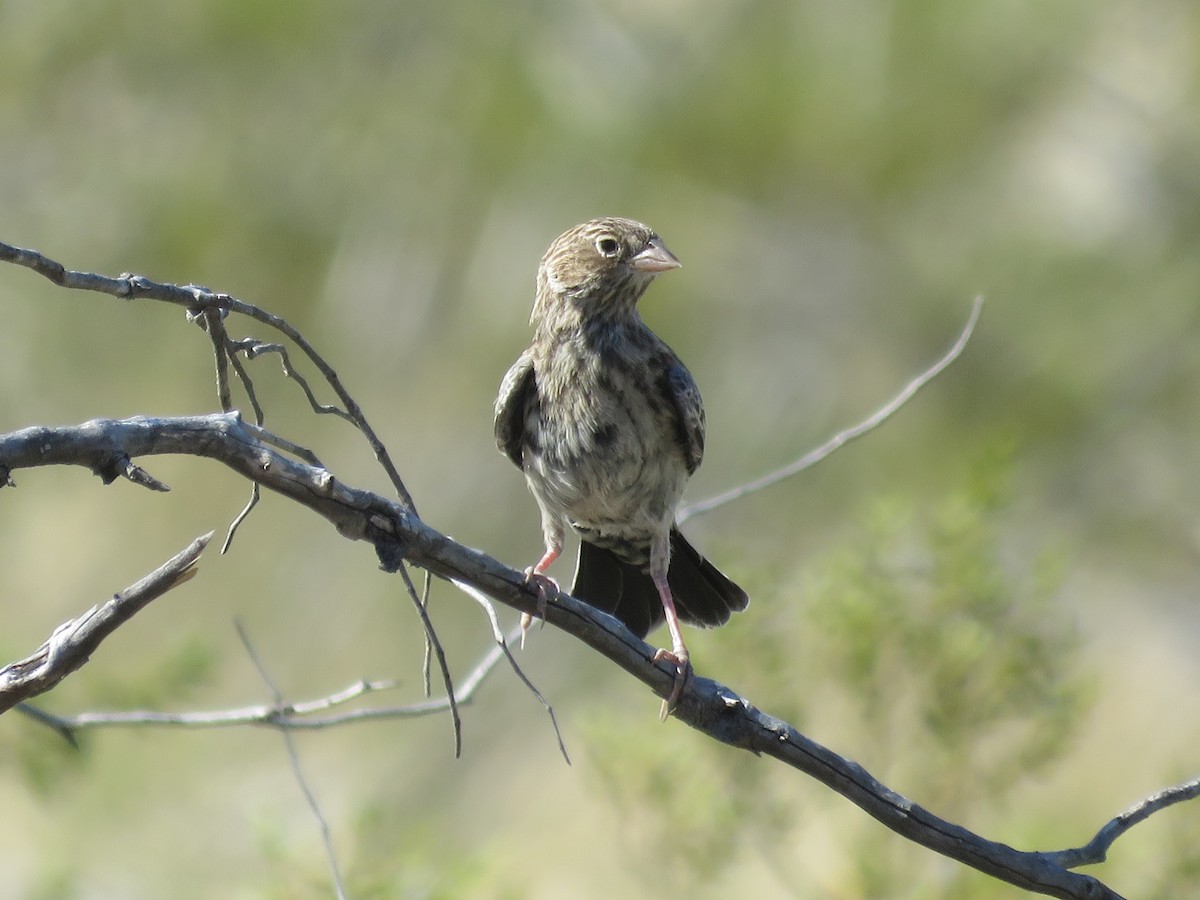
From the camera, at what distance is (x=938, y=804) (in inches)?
201

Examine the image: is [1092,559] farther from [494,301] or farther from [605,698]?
[494,301]

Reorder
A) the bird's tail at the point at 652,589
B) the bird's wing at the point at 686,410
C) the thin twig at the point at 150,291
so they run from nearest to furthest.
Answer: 1. the thin twig at the point at 150,291
2. the bird's wing at the point at 686,410
3. the bird's tail at the point at 652,589

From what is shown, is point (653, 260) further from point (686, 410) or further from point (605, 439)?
point (605, 439)

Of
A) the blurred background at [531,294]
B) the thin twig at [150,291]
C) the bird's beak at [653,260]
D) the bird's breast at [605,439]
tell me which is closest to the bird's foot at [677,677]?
the thin twig at [150,291]

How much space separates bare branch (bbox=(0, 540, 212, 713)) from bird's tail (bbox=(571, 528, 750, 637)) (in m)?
2.46

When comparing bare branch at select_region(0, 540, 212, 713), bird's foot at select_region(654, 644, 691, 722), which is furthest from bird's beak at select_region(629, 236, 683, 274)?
bare branch at select_region(0, 540, 212, 713)

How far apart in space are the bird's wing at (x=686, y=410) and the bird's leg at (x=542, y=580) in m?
0.53

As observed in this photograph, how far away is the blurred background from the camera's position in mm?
8188

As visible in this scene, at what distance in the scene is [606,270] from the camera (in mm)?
4523

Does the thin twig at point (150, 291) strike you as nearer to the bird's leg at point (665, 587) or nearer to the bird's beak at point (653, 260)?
the bird's leg at point (665, 587)

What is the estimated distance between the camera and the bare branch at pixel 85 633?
2.21 metres

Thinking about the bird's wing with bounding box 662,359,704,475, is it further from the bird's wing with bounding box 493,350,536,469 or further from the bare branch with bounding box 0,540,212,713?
the bare branch with bounding box 0,540,212,713

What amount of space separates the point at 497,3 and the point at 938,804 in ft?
22.0

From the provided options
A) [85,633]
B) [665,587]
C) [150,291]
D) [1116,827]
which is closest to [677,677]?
[1116,827]
